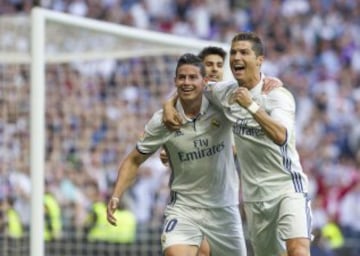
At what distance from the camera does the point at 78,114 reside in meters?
17.2

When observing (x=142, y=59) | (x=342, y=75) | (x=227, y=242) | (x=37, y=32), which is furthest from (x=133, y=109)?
(x=342, y=75)

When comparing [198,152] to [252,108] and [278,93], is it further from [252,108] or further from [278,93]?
[252,108]

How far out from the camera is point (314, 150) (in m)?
23.8

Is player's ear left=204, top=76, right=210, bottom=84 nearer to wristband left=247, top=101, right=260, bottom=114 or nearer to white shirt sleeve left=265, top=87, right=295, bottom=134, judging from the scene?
white shirt sleeve left=265, top=87, right=295, bottom=134

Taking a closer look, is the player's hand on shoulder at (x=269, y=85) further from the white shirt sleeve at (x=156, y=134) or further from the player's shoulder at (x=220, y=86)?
the white shirt sleeve at (x=156, y=134)

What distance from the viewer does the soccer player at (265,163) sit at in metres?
11.1

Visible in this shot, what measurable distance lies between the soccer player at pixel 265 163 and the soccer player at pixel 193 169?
183 mm

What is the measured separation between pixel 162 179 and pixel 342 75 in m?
9.34

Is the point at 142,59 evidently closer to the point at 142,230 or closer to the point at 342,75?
the point at 142,230

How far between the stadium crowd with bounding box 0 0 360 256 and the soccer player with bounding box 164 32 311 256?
5.29m

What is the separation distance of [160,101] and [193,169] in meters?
5.74

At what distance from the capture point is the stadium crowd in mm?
16812

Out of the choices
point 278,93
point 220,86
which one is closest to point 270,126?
point 278,93

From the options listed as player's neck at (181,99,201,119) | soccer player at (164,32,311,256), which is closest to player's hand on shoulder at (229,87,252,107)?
soccer player at (164,32,311,256)
